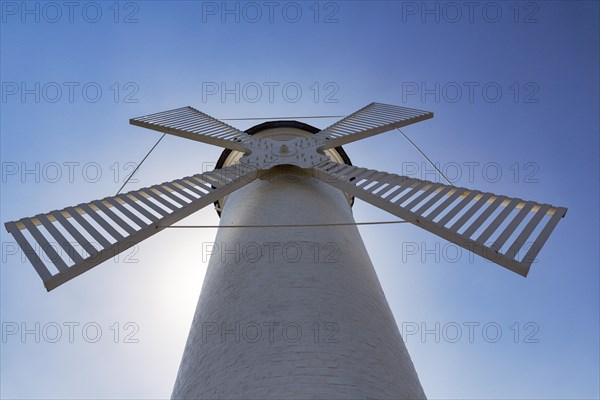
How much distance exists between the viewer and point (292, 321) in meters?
3.83

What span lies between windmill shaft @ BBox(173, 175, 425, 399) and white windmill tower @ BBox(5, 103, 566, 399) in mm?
10

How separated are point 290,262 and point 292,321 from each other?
2.47ft

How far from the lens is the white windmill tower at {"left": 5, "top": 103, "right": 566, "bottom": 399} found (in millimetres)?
3555

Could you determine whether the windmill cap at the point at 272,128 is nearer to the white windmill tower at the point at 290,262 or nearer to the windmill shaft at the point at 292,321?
the white windmill tower at the point at 290,262

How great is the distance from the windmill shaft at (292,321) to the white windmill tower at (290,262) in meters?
0.01

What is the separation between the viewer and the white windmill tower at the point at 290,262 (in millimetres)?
3555

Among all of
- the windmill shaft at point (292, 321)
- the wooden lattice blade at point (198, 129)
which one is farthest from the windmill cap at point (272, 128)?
the windmill shaft at point (292, 321)

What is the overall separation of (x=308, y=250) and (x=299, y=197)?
1.11 m

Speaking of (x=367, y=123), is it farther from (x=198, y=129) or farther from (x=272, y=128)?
(x=198, y=129)

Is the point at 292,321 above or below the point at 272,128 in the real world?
below

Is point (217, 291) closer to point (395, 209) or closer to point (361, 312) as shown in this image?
point (361, 312)

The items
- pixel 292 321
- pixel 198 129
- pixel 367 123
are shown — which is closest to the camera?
pixel 292 321

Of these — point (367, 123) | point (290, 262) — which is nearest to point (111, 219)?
point (290, 262)

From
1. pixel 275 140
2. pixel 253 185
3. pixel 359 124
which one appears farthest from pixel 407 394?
pixel 359 124
